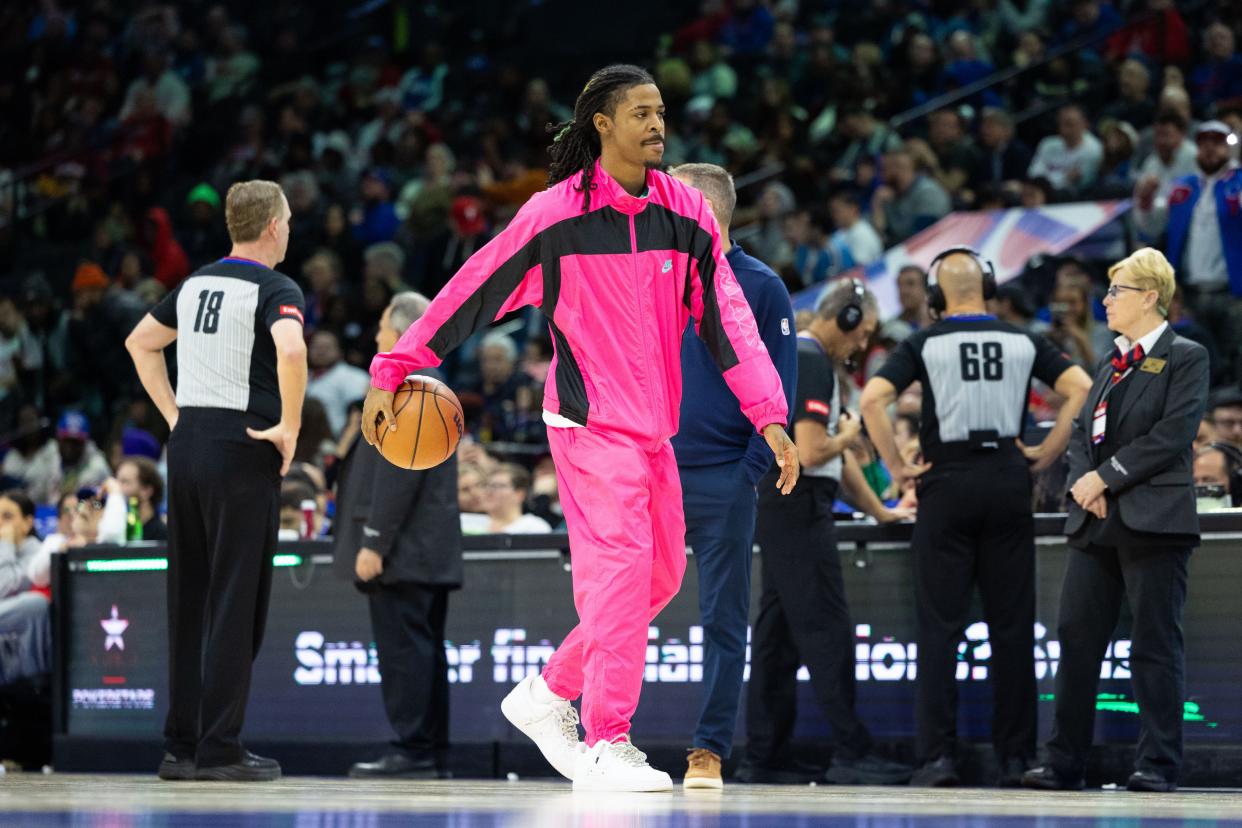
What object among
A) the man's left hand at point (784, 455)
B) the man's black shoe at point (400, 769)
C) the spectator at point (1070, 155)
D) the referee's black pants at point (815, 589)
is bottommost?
the man's black shoe at point (400, 769)

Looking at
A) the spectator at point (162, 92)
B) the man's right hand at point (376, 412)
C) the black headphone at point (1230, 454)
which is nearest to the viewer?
the man's right hand at point (376, 412)

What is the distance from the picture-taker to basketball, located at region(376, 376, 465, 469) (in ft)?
19.5

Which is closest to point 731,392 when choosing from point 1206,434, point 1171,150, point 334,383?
point 1206,434

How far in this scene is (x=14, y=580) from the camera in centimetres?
1016

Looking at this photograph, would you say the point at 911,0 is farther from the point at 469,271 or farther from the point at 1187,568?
the point at 469,271

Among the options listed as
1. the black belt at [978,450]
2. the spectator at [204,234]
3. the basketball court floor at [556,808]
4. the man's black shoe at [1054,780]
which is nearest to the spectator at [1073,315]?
the black belt at [978,450]

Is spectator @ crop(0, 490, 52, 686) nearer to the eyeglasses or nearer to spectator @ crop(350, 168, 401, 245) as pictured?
the eyeglasses

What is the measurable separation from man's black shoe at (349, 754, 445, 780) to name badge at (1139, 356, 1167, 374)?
3.62 metres

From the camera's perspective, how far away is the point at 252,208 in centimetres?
738

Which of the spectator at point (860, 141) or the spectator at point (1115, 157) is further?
the spectator at point (860, 141)

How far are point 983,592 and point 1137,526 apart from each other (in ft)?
2.81

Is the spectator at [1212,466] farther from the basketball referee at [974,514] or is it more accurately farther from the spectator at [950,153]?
the spectator at [950,153]

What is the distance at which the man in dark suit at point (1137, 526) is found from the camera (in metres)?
7.15

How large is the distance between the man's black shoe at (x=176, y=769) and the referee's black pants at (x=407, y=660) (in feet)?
4.57
